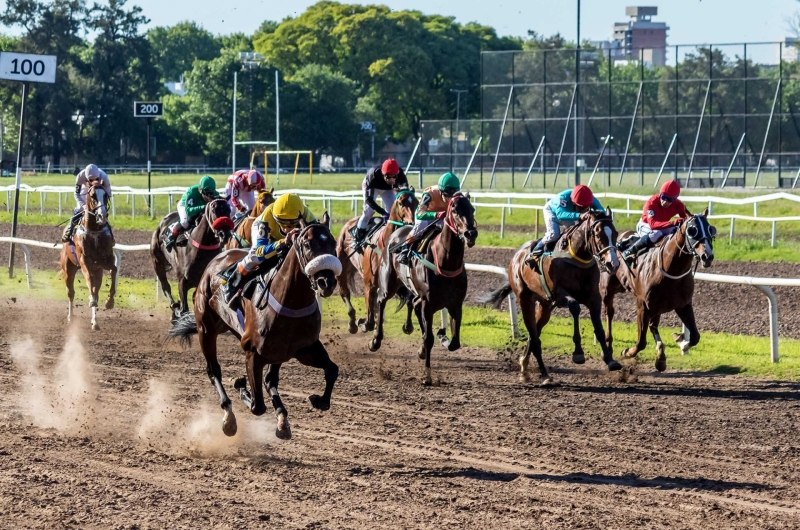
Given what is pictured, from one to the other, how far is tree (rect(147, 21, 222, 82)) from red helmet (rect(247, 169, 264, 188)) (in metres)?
102

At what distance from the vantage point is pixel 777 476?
20.4 ft

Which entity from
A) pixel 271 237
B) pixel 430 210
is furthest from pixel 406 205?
pixel 271 237

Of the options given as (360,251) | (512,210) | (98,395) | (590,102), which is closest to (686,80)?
(590,102)

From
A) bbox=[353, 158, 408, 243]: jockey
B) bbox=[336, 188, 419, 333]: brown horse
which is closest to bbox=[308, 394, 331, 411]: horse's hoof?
bbox=[336, 188, 419, 333]: brown horse

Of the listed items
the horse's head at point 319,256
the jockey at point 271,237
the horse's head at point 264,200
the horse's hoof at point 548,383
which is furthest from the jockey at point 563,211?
the horse's head at point 319,256

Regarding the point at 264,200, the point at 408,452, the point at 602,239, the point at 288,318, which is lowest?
the point at 408,452

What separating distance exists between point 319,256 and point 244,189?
623cm

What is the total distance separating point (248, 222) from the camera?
11.6 meters

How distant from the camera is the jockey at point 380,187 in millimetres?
12148

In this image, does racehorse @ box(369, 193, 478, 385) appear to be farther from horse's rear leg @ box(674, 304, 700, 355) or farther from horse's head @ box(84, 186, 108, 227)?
horse's head @ box(84, 186, 108, 227)

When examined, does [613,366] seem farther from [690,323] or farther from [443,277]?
[443,277]

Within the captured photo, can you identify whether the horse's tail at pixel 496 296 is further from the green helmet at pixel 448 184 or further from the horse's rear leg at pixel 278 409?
the horse's rear leg at pixel 278 409

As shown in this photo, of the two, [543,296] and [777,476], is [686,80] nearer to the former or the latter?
[543,296]

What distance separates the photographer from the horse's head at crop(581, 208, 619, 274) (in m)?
9.06
